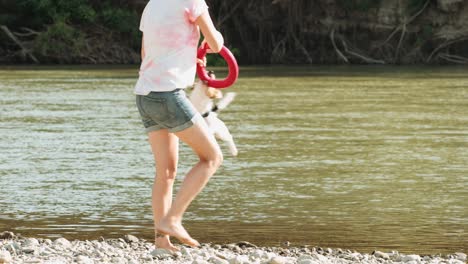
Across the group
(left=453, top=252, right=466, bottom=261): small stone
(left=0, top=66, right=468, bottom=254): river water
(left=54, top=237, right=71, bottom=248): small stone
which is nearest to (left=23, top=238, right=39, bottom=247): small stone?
(left=54, top=237, right=71, bottom=248): small stone

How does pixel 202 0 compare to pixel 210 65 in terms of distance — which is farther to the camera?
pixel 210 65

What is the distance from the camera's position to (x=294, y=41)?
156 ft

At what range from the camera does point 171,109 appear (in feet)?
23.0

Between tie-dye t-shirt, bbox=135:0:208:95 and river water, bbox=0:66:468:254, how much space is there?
6.27 feet

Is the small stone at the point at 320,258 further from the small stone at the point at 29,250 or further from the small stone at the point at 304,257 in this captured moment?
the small stone at the point at 29,250

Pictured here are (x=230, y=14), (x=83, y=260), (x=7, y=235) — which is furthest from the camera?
(x=230, y=14)

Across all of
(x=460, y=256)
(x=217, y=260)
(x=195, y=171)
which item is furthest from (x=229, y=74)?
(x=460, y=256)

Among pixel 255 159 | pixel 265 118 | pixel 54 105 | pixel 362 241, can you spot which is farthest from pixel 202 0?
pixel 54 105

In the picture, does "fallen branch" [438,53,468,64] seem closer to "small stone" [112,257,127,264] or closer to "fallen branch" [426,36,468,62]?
"fallen branch" [426,36,468,62]

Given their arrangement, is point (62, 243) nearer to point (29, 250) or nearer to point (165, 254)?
point (29, 250)

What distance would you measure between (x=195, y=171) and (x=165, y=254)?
521 mm

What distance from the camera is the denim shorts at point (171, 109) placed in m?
7.01

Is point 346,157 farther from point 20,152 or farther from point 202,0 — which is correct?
point 202,0

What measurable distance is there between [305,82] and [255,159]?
52.8ft
